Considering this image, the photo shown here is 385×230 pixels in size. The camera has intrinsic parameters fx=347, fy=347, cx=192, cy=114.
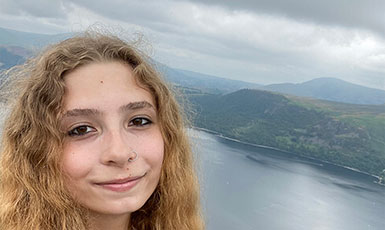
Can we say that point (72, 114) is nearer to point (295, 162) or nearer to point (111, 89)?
point (111, 89)

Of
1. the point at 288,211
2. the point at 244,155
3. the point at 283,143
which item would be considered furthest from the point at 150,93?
the point at 283,143

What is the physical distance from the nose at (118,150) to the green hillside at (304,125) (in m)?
55.4

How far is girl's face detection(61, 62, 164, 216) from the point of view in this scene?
945mm

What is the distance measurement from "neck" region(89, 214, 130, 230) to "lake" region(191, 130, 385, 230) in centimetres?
2274

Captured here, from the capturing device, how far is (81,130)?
0.98 meters

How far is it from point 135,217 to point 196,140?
51 cm

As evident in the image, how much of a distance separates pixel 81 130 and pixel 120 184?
0.62ft

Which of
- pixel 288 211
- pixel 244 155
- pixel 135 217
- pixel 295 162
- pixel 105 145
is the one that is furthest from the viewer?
pixel 295 162

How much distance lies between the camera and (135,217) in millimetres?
1325

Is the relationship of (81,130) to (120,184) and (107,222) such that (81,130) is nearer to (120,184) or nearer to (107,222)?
(120,184)

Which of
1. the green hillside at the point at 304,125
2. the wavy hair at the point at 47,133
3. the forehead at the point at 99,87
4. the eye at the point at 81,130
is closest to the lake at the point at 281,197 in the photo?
the green hillside at the point at 304,125

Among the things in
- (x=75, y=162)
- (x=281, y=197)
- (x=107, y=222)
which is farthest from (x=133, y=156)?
(x=281, y=197)

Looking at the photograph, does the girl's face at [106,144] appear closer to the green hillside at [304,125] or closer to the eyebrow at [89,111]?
the eyebrow at [89,111]

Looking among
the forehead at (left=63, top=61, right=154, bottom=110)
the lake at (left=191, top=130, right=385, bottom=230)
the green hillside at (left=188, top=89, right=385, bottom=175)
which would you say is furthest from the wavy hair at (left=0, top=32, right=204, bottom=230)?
the green hillside at (left=188, top=89, right=385, bottom=175)
